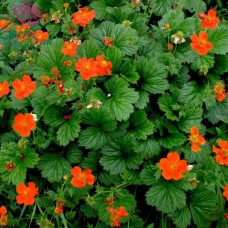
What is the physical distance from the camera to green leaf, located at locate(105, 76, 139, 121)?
107 inches

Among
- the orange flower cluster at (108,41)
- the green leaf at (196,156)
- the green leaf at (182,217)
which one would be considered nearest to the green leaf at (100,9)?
the orange flower cluster at (108,41)

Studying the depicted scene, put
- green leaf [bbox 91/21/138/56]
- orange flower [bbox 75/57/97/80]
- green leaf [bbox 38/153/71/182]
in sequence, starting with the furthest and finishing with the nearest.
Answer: green leaf [bbox 91/21/138/56] → green leaf [bbox 38/153/71/182] → orange flower [bbox 75/57/97/80]

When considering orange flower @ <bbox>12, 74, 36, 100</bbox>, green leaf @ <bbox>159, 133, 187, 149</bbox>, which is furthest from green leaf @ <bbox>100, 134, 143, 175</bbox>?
orange flower @ <bbox>12, 74, 36, 100</bbox>

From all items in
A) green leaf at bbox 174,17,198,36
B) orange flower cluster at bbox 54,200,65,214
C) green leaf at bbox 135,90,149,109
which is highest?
green leaf at bbox 174,17,198,36

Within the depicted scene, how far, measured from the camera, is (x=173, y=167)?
2.39 meters

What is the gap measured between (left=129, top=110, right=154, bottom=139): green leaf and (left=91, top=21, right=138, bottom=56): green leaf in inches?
21.4

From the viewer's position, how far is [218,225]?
8.66ft

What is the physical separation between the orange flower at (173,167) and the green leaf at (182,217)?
0.41 metres

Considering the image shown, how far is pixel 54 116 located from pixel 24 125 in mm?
345

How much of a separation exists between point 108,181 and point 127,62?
3.04 feet

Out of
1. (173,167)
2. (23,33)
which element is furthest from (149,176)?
(23,33)

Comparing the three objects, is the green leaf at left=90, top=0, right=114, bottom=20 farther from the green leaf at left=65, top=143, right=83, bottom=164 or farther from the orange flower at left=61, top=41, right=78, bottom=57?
the green leaf at left=65, top=143, right=83, bottom=164

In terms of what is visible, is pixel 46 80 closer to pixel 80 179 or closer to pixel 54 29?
pixel 80 179

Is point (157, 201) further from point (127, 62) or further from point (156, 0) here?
point (156, 0)
